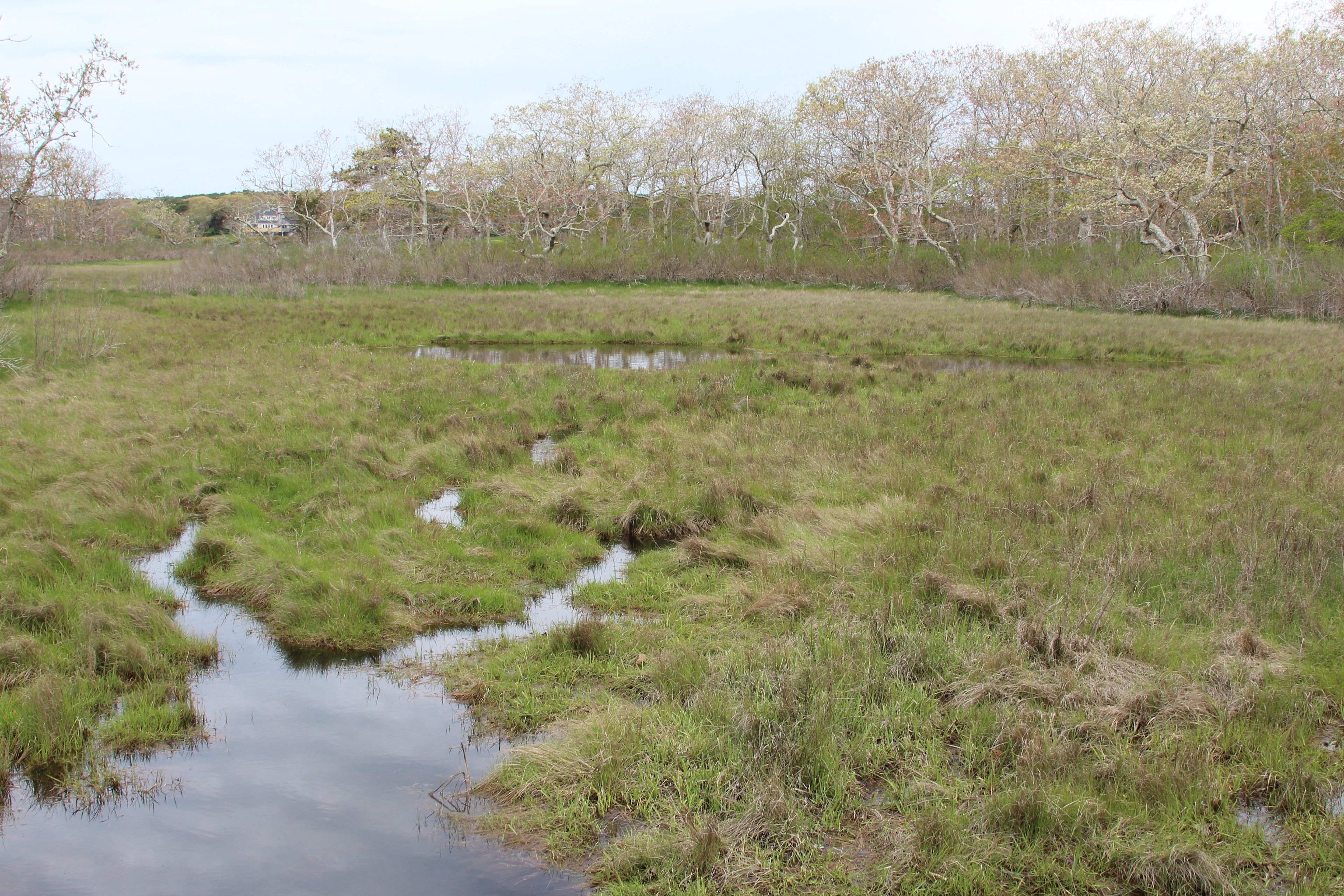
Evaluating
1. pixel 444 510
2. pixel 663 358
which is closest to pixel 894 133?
pixel 663 358

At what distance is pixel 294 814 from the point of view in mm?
3877

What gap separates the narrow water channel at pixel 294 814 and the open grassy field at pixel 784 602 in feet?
0.65

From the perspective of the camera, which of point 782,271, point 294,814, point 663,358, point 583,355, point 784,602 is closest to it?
point 294,814

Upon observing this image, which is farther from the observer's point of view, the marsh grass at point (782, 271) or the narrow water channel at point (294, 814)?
the marsh grass at point (782, 271)

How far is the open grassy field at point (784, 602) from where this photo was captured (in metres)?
3.56

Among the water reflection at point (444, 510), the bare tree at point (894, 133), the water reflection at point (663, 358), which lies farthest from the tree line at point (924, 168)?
the water reflection at point (444, 510)

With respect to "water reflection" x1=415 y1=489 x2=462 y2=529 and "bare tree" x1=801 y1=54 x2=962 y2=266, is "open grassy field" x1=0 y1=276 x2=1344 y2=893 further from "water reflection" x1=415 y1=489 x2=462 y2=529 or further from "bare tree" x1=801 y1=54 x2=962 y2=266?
"bare tree" x1=801 y1=54 x2=962 y2=266

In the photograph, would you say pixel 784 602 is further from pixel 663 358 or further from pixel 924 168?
pixel 924 168

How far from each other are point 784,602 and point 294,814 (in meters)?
3.23

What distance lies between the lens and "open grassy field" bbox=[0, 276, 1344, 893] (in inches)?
140

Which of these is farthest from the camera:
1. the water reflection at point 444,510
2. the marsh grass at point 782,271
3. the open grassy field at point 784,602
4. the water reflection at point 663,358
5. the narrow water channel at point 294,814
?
the marsh grass at point 782,271

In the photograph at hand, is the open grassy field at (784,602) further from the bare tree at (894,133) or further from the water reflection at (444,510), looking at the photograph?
the bare tree at (894,133)

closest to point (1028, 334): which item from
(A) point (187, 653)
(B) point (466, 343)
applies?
(B) point (466, 343)

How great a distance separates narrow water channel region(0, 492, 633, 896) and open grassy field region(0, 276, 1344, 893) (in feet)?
0.65
